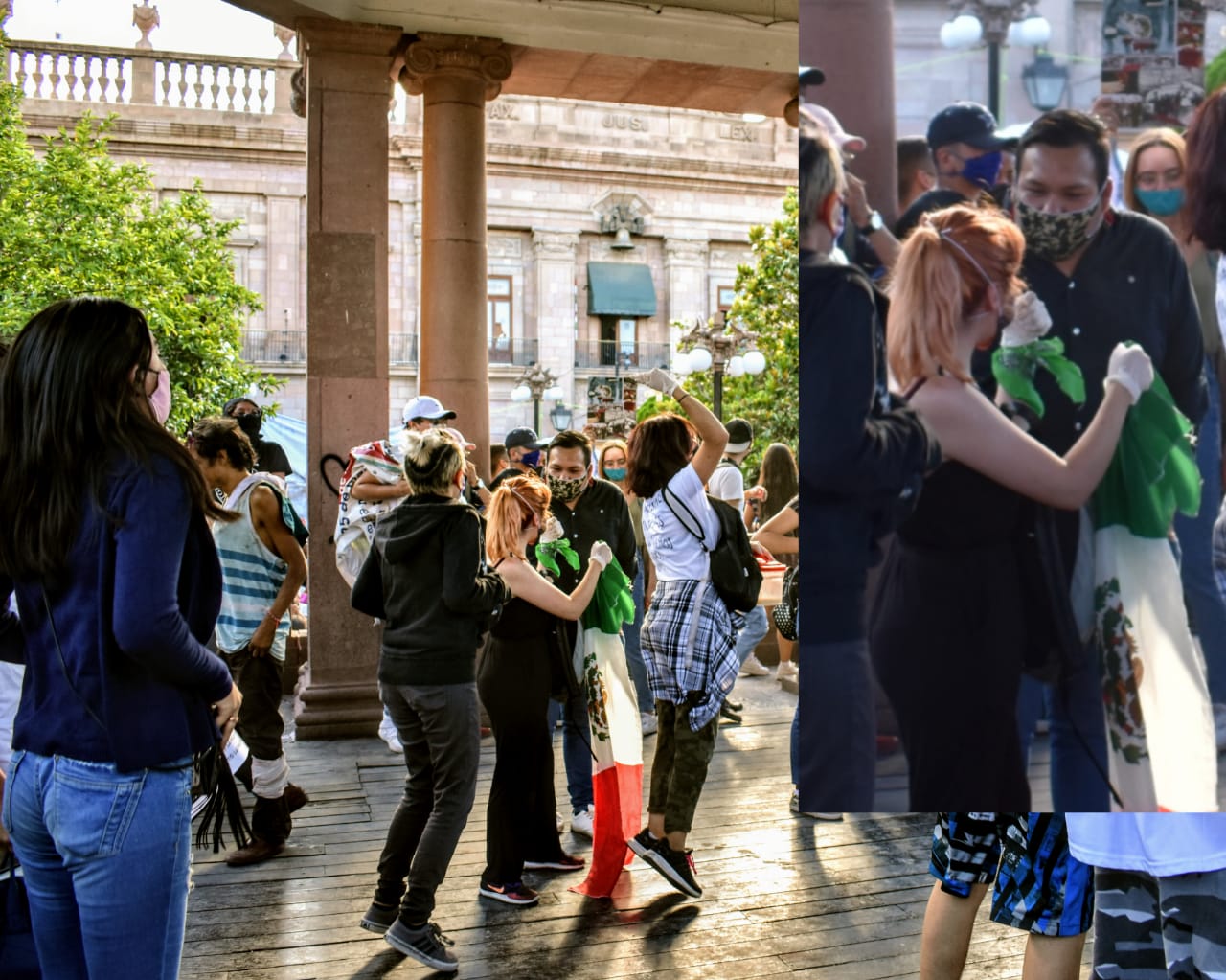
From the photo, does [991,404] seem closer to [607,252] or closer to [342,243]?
[342,243]

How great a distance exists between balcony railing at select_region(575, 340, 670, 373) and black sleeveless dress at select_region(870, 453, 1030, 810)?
137 ft

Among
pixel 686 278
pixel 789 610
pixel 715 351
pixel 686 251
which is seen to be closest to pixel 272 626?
pixel 789 610

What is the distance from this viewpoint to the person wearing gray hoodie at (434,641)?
4.61 meters

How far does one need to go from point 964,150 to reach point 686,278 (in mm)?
43524

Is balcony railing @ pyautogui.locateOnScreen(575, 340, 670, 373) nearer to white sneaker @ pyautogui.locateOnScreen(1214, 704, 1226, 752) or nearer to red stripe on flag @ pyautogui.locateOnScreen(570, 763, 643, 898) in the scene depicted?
red stripe on flag @ pyautogui.locateOnScreen(570, 763, 643, 898)

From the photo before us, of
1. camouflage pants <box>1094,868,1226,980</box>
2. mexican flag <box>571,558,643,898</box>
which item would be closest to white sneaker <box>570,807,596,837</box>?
mexican flag <box>571,558,643,898</box>

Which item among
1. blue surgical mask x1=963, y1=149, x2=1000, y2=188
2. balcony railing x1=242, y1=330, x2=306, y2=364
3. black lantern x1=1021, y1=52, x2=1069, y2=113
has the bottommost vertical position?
blue surgical mask x1=963, y1=149, x2=1000, y2=188

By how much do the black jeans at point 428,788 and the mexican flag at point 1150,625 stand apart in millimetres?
3072

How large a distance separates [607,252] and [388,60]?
34850mm

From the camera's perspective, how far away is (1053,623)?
6.21 feet

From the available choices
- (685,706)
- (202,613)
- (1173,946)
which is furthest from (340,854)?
(1173,946)

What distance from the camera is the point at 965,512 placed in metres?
1.89

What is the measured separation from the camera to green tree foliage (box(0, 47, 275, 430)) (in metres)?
→ 23.4

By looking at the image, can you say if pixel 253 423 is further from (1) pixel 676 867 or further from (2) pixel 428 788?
(1) pixel 676 867
